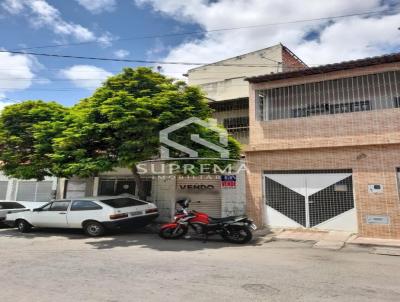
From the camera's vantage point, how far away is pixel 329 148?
1050 cm

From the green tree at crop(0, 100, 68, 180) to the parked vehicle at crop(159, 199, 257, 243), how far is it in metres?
6.32

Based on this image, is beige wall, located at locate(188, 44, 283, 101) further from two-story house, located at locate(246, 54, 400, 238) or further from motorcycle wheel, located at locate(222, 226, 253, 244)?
motorcycle wheel, located at locate(222, 226, 253, 244)

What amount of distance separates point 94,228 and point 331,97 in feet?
30.8

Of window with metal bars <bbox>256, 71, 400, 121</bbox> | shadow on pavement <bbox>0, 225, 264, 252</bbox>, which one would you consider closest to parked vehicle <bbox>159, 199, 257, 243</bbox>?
shadow on pavement <bbox>0, 225, 264, 252</bbox>

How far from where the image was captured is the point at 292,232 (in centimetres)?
1059

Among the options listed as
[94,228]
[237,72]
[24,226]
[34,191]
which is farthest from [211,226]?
[34,191]

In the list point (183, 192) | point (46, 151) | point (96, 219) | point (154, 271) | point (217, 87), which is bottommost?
point (154, 271)

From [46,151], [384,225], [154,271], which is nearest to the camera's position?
[154,271]

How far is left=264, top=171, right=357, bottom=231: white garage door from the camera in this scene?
1020 centimetres

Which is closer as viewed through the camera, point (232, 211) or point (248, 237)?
point (248, 237)

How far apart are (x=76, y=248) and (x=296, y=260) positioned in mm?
5759

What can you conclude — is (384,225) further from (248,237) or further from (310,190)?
(248,237)

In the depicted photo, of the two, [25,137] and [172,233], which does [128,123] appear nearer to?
[172,233]

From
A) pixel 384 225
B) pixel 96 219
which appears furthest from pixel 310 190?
pixel 96 219
